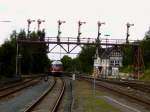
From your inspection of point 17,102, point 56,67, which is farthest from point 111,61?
point 17,102

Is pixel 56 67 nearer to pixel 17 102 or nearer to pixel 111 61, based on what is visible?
pixel 111 61

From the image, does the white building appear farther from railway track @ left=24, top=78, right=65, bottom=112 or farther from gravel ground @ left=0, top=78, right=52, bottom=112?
gravel ground @ left=0, top=78, right=52, bottom=112

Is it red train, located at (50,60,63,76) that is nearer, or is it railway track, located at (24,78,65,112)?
railway track, located at (24,78,65,112)

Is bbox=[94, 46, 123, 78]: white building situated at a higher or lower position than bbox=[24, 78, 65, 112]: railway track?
higher

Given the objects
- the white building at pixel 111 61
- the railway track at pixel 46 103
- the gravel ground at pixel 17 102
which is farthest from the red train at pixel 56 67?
the gravel ground at pixel 17 102

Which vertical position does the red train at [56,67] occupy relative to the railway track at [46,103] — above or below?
above

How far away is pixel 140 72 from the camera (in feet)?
280

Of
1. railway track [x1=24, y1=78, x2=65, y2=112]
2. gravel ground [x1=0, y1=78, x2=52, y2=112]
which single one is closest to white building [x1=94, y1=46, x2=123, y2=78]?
railway track [x1=24, y1=78, x2=65, y2=112]

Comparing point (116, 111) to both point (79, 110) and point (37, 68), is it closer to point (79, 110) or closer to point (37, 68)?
point (79, 110)

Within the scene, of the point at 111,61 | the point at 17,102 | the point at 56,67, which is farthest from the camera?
the point at 111,61

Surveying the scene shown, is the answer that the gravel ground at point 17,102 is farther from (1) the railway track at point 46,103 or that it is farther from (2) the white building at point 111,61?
(2) the white building at point 111,61

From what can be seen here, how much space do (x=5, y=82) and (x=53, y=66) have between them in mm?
52788

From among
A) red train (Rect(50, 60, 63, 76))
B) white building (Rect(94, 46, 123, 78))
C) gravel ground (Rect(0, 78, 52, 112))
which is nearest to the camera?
gravel ground (Rect(0, 78, 52, 112))

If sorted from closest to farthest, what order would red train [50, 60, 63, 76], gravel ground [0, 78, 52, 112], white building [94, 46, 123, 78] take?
gravel ground [0, 78, 52, 112] < white building [94, 46, 123, 78] < red train [50, 60, 63, 76]
